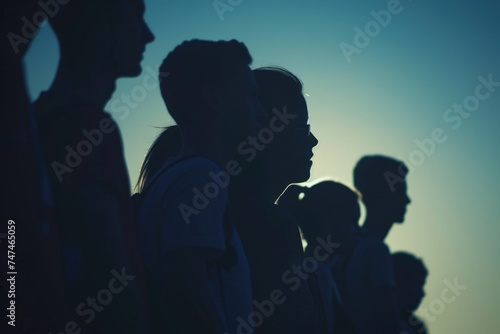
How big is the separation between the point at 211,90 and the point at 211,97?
3 cm

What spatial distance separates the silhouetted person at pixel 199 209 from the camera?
1.80 meters

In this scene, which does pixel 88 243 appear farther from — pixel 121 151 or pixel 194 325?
pixel 194 325

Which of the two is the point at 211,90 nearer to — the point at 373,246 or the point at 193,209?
the point at 193,209

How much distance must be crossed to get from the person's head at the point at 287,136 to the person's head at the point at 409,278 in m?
3.87

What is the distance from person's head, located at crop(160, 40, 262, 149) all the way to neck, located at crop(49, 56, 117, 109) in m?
0.70

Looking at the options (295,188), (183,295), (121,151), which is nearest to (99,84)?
(121,151)

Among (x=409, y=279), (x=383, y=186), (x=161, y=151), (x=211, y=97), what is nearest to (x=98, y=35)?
(x=211, y=97)

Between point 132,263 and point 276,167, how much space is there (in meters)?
1.68

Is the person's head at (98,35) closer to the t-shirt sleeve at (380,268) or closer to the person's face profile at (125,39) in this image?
the person's face profile at (125,39)

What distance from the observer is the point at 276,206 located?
2979 mm

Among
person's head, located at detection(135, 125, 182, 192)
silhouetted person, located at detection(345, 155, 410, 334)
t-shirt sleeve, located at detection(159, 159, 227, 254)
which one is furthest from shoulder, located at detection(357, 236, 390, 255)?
t-shirt sleeve, located at detection(159, 159, 227, 254)

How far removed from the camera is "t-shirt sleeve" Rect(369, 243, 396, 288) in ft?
13.3
